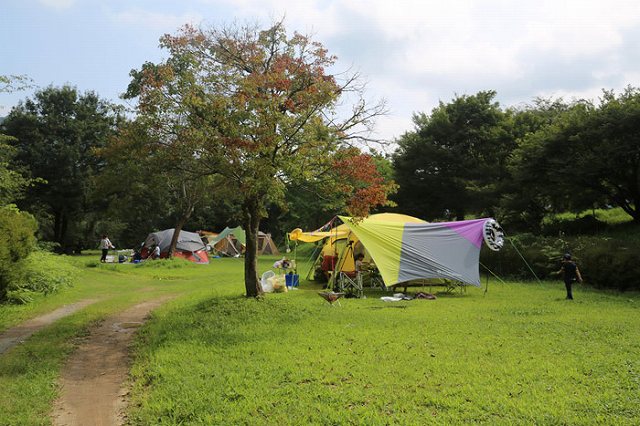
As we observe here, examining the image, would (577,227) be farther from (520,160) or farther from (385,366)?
(385,366)

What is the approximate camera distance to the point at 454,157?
27609mm

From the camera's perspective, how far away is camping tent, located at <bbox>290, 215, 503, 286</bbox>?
1337 cm

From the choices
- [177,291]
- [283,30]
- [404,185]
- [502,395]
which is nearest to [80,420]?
[502,395]

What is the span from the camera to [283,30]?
32.8 feet

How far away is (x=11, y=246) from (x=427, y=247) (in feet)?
35.8

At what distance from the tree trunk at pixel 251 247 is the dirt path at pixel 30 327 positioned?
13.3ft

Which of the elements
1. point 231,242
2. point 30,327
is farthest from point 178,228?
point 30,327

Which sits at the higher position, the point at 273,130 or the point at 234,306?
the point at 273,130

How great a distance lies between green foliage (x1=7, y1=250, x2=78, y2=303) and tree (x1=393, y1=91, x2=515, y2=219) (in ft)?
66.1

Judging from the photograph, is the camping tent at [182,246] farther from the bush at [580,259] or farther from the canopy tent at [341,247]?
the bush at [580,259]

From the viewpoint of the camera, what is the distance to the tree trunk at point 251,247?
33.4ft

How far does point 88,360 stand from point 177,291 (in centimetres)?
765

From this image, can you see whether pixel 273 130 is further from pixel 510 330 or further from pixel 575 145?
pixel 575 145

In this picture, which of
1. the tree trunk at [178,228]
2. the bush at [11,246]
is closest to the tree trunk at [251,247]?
the bush at [11,246]
